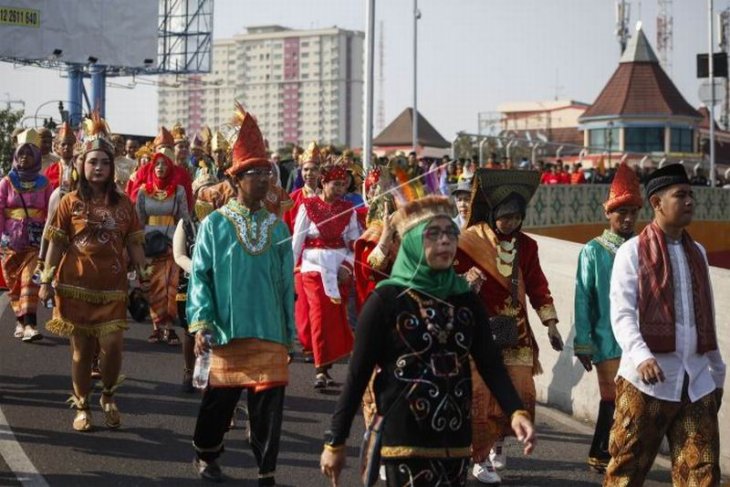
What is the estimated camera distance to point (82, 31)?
165 feet

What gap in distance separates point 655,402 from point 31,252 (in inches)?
303

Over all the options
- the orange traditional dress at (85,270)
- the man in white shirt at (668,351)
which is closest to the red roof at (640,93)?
the orange traditional dress at (85,270)

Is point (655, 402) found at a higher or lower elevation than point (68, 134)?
lower

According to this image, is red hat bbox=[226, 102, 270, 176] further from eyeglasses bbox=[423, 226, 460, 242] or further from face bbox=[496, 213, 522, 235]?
eyeglasses bbox=[423, 226, 460, 242]

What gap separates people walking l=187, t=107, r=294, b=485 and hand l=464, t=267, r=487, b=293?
1012mm

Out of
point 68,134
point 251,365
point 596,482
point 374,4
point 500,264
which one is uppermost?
point 374,4

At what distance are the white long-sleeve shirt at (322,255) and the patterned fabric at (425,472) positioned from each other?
5849 mm

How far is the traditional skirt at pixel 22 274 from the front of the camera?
1275cm

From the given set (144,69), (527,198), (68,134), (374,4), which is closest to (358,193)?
(68,134)

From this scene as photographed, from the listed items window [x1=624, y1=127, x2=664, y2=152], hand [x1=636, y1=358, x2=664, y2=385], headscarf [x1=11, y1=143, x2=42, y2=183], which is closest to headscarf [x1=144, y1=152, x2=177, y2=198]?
headscarf [x1=11, y1=143, x2=42, y2=183]

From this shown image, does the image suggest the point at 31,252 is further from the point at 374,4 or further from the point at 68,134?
the point at 374,4

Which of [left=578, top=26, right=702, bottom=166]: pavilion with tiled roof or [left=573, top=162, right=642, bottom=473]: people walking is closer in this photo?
[left=573, top=162, right=642, bottom=473]: people walking

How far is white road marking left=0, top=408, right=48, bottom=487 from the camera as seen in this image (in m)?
7.81

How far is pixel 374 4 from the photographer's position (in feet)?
75.9
